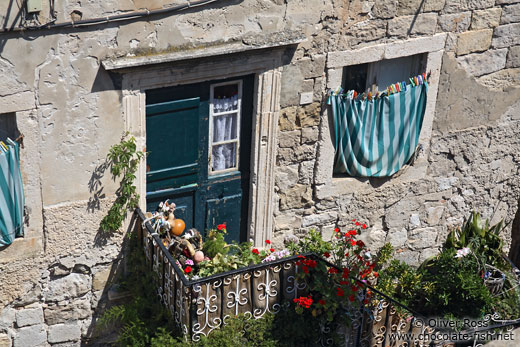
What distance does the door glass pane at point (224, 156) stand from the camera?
8.53 m

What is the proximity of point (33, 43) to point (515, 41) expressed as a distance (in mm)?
5498

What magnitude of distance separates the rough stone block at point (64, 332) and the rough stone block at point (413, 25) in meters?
4.55

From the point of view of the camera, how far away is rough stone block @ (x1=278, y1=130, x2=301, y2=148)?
870cm

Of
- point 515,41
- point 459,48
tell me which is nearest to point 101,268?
point 459,48

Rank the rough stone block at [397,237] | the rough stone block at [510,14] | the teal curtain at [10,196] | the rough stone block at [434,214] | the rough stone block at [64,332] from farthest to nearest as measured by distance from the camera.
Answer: the rough stone block at [434,214], the rough stone block at [397,237], the rough stone block at [510,14], the rough stone block at [64,332], the teal curtain at [10,196]

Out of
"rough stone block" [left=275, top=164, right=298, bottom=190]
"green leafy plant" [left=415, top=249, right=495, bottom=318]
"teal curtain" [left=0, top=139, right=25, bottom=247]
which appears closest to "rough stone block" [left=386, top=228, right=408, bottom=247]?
"green leafy plant" [left=415, top=249, right=495, bottom=318]

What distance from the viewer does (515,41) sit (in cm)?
952

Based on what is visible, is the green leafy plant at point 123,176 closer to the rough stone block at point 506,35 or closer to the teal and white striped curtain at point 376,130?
the teal and white striped curtain at point 376,130

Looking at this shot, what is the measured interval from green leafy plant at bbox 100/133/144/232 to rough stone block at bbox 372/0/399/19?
2.86 m

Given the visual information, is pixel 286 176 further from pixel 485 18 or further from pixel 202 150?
pixel 485 18

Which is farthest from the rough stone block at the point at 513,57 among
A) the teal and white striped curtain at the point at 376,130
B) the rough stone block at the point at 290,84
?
the rough stone block at the point at 290,84

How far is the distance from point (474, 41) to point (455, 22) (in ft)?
1.23

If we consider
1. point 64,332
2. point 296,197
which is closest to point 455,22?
point 296,197

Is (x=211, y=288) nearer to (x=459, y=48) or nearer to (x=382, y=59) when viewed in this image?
(x=382, y=59)
